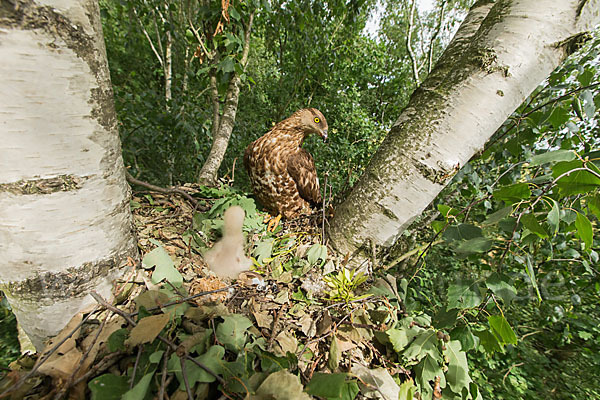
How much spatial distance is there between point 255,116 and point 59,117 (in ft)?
18.3

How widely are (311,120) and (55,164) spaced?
155cm

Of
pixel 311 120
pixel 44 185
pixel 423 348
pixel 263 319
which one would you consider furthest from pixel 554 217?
pixel 311 120

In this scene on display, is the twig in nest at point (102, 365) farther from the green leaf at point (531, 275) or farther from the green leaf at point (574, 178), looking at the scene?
the green leaf at point (574, 178)

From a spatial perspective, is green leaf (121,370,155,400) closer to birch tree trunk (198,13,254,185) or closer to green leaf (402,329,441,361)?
green leaf (402,329,441,361)

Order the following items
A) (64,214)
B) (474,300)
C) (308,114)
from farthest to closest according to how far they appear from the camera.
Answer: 1. (308,114)
2. (474,300)
3. (64,214)

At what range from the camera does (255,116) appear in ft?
19.1

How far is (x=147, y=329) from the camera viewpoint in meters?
0.62

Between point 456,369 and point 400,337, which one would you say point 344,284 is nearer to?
point 400,337

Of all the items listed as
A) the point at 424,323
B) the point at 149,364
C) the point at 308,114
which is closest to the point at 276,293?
the point at 149,364

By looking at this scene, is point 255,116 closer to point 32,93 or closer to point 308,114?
point 308,114

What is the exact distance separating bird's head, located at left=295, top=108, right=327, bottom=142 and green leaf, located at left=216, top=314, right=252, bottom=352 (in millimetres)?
1484

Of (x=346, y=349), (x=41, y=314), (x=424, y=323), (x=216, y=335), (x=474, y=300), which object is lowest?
(x=41, y=314)

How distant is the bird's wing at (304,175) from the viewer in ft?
5.48

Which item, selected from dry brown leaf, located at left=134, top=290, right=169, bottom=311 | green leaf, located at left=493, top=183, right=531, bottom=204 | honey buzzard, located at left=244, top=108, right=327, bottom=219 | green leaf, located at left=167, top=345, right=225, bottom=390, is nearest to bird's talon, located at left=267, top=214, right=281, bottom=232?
honey buzzard, located at left=244, top=108, right=327, bottom=219
